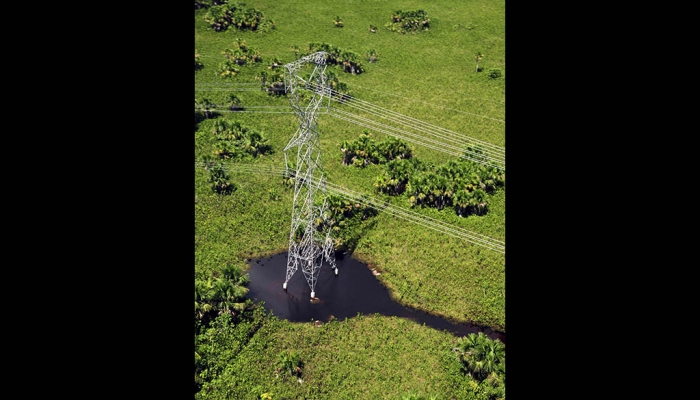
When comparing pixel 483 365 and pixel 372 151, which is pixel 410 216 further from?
pixel 483 365

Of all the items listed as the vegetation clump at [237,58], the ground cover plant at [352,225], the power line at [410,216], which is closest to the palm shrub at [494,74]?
the ground cover plant at [352,225]

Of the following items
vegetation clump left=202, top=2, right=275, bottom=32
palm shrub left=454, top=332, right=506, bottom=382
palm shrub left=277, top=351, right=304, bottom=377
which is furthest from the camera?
vegetation clump left=202, top=2, right=275, bottom=32

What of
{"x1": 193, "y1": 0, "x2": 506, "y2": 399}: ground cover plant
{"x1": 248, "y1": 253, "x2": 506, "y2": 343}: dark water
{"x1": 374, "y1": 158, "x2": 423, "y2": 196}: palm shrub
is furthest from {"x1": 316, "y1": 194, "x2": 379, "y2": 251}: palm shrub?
{"x1": 374, "y1": 158, "x2": 423, "y2": 196}: palm shrub

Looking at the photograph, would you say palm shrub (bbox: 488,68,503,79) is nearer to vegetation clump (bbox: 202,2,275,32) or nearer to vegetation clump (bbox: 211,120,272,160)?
vegetation clump (bbox: 211,120,272,160)

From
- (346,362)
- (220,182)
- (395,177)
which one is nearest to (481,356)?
(346,362)
